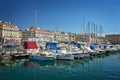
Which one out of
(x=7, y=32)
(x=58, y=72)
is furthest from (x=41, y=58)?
(x=7, y=32)

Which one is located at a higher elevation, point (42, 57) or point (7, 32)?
point (7, 32)

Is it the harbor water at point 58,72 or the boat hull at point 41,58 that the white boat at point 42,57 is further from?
the harbor water at point 58,72

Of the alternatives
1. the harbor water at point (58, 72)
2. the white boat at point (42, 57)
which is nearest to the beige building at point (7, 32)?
the white boat at point (42, 57)

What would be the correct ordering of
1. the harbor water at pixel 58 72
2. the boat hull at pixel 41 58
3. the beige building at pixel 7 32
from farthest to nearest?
the beige building at pixel 7 32, the boat hull at pixel 41 58, the harbor water at pixel 58 72

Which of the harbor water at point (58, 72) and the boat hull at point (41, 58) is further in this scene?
the boat hull at point (41, 58)

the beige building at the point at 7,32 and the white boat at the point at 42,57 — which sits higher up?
the beige building at the point at 7,32

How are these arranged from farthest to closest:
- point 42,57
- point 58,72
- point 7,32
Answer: point 7,32 < point 42,57 < point 58,72

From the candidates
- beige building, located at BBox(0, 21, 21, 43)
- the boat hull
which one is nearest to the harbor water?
the boat hull

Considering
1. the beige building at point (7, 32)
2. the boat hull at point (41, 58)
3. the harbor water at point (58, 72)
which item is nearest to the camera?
the harbor water at point (58, 72)

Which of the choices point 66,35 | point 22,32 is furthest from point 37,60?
point 66,35

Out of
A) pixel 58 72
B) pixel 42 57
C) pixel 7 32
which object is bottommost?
pixel 58 72

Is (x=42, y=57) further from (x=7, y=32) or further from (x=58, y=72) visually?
(x=7, y=32)

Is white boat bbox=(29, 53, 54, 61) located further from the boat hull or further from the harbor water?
the harbor water

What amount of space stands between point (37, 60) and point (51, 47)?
29.2 ft
